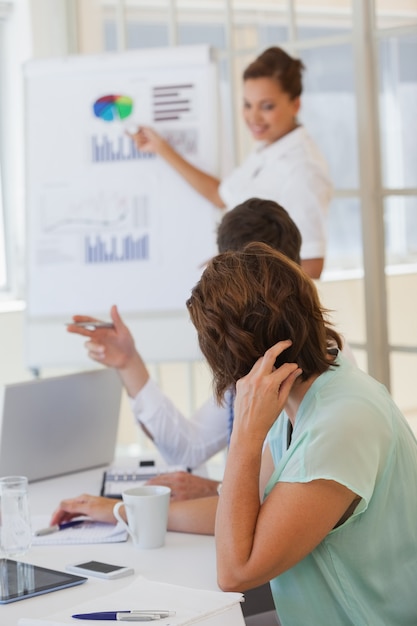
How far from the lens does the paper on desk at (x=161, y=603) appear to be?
1.31 m

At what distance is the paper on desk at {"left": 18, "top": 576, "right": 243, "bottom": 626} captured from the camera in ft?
4.30

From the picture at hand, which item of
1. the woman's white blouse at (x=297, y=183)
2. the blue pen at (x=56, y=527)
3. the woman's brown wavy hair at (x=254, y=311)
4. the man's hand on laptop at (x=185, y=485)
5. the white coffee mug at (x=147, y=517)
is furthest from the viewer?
the woman's white blouse at (x=297, y=183)

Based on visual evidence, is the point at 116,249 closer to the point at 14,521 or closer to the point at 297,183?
the point at 297,183

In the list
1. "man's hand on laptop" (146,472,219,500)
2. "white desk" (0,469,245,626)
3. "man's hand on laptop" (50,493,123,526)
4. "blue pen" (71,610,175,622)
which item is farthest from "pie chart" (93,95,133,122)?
"blue pen" (71,610,175,622)

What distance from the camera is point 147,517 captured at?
5.35ft

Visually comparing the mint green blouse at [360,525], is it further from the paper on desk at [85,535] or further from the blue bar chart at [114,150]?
the blue bar chart at [114,150]

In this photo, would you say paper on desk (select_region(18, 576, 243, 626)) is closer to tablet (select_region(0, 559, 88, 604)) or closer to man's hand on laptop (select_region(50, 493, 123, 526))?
tablet (select_region(0, 559, 88, 604))

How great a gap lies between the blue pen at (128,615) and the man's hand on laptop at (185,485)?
1.80ft

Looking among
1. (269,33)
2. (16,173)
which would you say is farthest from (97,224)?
(16,173)

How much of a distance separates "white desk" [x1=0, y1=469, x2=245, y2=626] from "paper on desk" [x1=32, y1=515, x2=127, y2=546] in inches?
0.6

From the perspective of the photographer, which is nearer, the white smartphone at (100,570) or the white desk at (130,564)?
the white desk at (130,564)

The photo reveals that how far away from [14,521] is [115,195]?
2069 millimetres

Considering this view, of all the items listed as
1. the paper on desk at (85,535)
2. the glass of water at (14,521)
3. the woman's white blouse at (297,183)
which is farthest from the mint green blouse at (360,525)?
the woman's white blouse at (297,183)

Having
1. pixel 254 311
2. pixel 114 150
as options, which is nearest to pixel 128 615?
pixel 254 311
